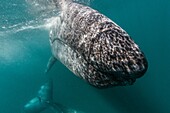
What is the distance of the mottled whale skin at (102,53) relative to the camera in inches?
195

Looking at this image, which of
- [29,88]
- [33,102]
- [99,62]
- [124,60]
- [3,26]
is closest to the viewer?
[124,60]

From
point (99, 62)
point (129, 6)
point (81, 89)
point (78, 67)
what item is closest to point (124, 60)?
point (99, 62)

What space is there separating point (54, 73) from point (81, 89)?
457 cm

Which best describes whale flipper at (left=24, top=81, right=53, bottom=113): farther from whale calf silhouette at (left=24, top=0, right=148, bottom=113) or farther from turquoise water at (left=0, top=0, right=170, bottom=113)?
whale calf silhouette at (left=24, top=0, right=148, bottom=113)

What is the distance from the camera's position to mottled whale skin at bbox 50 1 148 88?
4957 mm

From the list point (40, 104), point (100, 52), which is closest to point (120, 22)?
point (40, 104)

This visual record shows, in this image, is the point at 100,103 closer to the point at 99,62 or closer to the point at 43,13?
the point at 43,13

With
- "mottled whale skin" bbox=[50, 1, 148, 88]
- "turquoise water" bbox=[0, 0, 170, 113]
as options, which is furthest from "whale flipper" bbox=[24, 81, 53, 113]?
"mottled whale skin" bbox=[50, 1, 148, 88]

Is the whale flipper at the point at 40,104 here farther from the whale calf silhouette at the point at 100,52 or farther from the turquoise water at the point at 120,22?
the whale calf silhouette at the point at 100,52

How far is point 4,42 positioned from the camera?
29.0 m

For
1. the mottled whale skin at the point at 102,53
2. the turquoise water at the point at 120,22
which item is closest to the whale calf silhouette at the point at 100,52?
the mottled whale skin at the point at 102,53

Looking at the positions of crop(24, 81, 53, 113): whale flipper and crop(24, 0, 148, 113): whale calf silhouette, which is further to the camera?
crop(24, 81, 53, 113): whale flipper

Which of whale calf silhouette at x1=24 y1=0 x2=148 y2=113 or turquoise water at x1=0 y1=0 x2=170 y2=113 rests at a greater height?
whale calf silhouette at x1=24 y1=0 x2=148 y2=113

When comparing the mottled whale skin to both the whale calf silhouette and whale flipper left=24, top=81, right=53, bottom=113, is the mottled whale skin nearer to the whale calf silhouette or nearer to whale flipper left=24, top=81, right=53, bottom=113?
the whale calf silhouette
